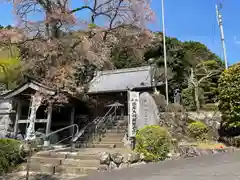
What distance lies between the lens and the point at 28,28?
477 inches

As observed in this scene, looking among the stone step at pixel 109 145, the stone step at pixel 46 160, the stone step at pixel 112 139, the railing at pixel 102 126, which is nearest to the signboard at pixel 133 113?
the stone step at pixel 109 145

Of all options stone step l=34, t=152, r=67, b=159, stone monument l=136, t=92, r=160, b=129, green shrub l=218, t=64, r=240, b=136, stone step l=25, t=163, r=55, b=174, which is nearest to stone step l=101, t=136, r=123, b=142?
stone monument l=136, t=92, r=160, b=129

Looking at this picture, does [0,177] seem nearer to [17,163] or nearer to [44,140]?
[17,163]

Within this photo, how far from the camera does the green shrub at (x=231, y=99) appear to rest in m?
11.3

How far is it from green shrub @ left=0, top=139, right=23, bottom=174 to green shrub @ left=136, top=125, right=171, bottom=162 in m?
4.37

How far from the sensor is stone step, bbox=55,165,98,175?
717 cm

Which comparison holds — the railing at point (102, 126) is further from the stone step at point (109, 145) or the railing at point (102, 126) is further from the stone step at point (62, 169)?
the stone step at point (62, 169)

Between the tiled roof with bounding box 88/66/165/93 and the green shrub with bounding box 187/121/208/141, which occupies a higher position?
the tiled roof with bounding box 88/66/165/93

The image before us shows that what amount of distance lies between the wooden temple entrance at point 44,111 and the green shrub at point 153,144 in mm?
5057

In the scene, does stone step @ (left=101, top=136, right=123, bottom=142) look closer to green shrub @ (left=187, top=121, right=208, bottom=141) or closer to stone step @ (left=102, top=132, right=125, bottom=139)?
stone step @ (left=102, top=132, right=125, bottom=139)

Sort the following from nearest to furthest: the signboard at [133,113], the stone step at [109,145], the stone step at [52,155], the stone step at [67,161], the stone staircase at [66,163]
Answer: the stone staircase at [66,163]
the stone step at [67,161]
the stone step at [52,155]
the signboard at [133,113]
the stone step at [109,145]

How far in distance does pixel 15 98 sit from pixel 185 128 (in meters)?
9.61

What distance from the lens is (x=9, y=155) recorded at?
7984 millimetres

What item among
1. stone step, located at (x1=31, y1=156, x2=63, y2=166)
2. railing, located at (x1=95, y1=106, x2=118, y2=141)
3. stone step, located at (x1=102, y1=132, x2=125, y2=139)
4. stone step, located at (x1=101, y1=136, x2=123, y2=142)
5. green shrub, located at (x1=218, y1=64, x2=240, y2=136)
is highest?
green shrub, located at (x1=218, y1=64, x2=240, y2=136)
